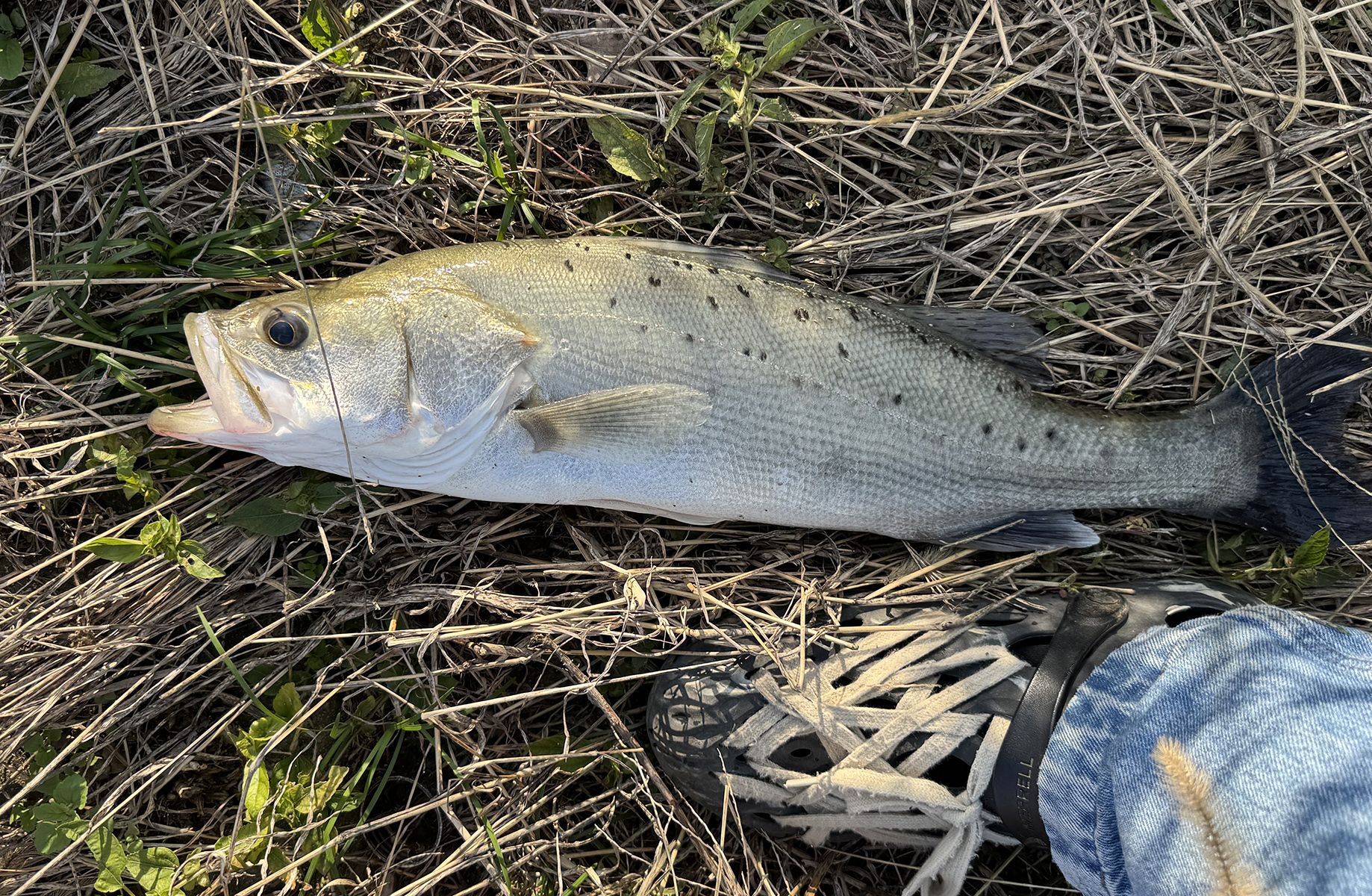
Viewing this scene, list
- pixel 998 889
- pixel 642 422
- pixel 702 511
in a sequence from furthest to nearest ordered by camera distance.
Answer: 1. pixel 998 889
2. pixel 702 511
3. pixel 642 422

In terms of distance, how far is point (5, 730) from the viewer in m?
2.76

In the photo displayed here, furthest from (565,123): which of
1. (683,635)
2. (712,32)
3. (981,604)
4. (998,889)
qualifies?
(998,889)

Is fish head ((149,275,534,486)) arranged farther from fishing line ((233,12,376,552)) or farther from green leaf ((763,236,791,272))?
green leaf ((763,236,791,272))

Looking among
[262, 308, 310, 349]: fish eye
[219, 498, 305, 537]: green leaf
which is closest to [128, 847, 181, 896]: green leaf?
[219, 498, 305, 537]: green leaf

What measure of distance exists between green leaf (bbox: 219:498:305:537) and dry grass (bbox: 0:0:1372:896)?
4.7 inches

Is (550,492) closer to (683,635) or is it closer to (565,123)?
(683,635)

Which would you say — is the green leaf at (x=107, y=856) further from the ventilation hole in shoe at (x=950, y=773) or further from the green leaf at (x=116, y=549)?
the ventilation hole in shoe at (x=950, y=773)

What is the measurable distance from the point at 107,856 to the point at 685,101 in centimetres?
314

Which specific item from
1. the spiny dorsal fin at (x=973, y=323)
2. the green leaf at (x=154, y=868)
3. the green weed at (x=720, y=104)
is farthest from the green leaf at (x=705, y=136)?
the green leaf at (x=154, y=868)

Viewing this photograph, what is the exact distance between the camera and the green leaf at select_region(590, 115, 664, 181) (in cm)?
288

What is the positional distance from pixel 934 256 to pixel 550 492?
1.61 metres

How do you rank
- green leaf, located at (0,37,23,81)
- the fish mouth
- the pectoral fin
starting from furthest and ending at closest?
green leaf, located at (0,37,23,81) < the pectoral fin < the fish mouth

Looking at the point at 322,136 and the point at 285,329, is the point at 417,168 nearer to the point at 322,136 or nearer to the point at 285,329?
the point at 322,136

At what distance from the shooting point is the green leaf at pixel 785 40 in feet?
8.93
